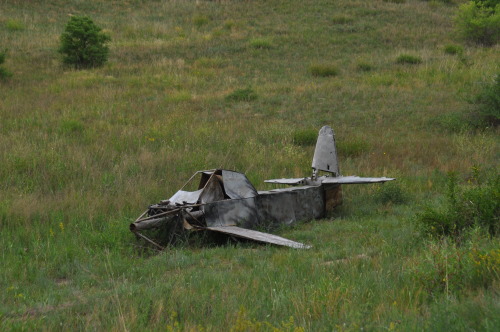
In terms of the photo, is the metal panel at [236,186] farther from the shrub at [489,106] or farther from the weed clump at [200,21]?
the weed clump at [200,21]

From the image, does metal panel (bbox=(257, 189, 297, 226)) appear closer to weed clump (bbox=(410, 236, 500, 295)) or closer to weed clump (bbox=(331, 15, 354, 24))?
weed clump (bbox=(410, 236, 500, 295))

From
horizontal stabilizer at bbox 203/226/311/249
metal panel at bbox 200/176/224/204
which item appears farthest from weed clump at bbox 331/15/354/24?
horizontal stabilizer at bbox 203/226/311/249

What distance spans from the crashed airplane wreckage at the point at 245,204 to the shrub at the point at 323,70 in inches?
590

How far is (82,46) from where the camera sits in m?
25.9

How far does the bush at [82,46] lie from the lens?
25.5m

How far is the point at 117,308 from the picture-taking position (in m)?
5.22

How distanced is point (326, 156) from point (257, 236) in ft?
11.5

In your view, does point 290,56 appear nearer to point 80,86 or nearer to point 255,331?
point 80,86

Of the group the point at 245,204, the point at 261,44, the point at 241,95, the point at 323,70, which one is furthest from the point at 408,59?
the point at 245,204

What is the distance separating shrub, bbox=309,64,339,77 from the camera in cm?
2592

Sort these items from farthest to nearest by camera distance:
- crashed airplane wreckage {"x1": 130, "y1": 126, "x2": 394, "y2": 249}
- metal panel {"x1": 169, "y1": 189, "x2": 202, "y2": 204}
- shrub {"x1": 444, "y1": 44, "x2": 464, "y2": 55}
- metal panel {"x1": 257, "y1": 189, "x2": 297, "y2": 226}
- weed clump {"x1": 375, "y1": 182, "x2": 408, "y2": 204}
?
shrub {"x1": 444, "y1": 44, "x2": 464, "y2": 55} → weed clump {"x1": 375, "y1": 182, "x2": 408, "y2": 204} → metal panel {"x1": 257, "y1": 189, "x2": 297, "y2": 226} → metal panel {"x1": 169, "y1": 189, "x2": 202, "y2": 204} → crashed airplane wreckage {"x1": 130, "y1": 126, "x2": 394, "y2": 249}

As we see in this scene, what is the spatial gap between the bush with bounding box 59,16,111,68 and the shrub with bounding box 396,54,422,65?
593 inches

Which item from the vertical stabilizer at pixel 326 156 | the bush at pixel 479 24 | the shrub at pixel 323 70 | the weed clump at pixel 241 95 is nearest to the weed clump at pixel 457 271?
the vertical stabilizer at pixel 326 156

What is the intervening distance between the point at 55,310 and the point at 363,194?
8047mm
